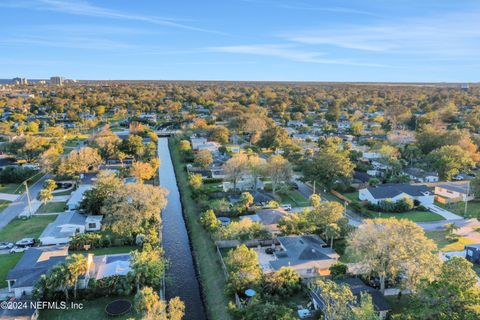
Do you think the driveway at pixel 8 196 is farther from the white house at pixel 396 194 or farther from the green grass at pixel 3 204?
the white house at pixel 396 194

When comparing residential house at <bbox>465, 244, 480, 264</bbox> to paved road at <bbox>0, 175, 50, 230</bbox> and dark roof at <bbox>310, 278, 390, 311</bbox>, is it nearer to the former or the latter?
dark roof at <bbox>310, 278, 390, 311</bbox>

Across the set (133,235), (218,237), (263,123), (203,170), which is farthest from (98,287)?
(263,123)

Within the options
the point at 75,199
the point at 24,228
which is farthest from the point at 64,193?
the point at 24,228

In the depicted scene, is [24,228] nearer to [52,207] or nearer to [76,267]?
[52,207]

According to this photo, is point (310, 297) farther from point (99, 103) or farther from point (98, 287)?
point (99, 103)

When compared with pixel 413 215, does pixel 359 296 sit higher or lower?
higher

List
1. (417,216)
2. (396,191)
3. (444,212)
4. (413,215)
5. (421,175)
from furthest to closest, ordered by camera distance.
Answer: (421,175)
(396,191)
(444,212)
(413,215)
(417,216)

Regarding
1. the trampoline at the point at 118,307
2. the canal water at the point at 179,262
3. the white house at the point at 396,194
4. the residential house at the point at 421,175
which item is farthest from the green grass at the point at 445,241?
the trampoline at the point at 118,307
